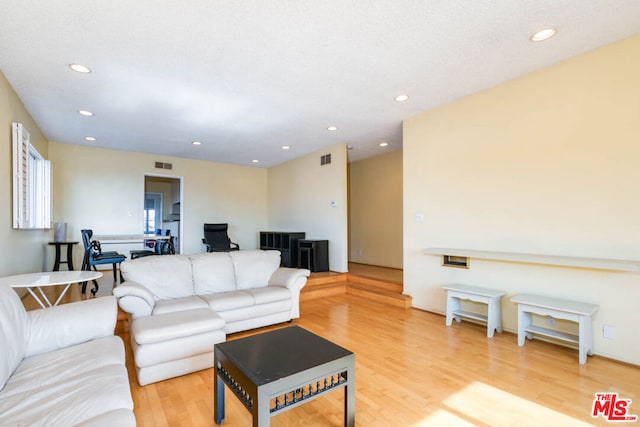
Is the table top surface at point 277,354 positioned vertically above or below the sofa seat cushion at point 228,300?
above

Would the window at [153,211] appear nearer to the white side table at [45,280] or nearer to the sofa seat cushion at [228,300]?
the white side table at [45,280]

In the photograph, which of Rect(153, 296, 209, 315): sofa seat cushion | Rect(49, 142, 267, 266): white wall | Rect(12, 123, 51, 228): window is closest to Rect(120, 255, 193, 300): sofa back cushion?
Rect(153, 296, 209, 315): sofa seat cushion

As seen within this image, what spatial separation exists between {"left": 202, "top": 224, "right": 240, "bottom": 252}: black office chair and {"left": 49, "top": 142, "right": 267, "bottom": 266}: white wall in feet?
1.68

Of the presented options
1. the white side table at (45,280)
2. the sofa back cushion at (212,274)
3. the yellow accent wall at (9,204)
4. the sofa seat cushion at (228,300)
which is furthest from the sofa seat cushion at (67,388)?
the yellow accent wall at (9,204)

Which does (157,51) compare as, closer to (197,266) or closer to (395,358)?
(197,266)

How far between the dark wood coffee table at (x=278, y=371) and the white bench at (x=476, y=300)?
217 centimetres

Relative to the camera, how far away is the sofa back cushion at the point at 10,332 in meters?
1.50

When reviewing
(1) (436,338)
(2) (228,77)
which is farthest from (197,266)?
(1) (436,338)

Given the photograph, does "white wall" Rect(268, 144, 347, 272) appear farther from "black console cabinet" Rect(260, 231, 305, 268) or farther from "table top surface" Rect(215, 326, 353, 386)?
"table top surface" Rect(215, 326, 353, 386)

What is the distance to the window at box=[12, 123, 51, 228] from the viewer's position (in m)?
3.35

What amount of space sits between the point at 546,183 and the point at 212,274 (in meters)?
3.74

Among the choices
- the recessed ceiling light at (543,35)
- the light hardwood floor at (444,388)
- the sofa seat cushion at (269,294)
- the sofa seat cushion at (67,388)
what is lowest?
the light hardwood floor at (444,388)

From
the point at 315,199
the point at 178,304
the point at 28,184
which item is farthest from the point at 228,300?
the point at 315,199

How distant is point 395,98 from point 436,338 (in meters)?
2.80
